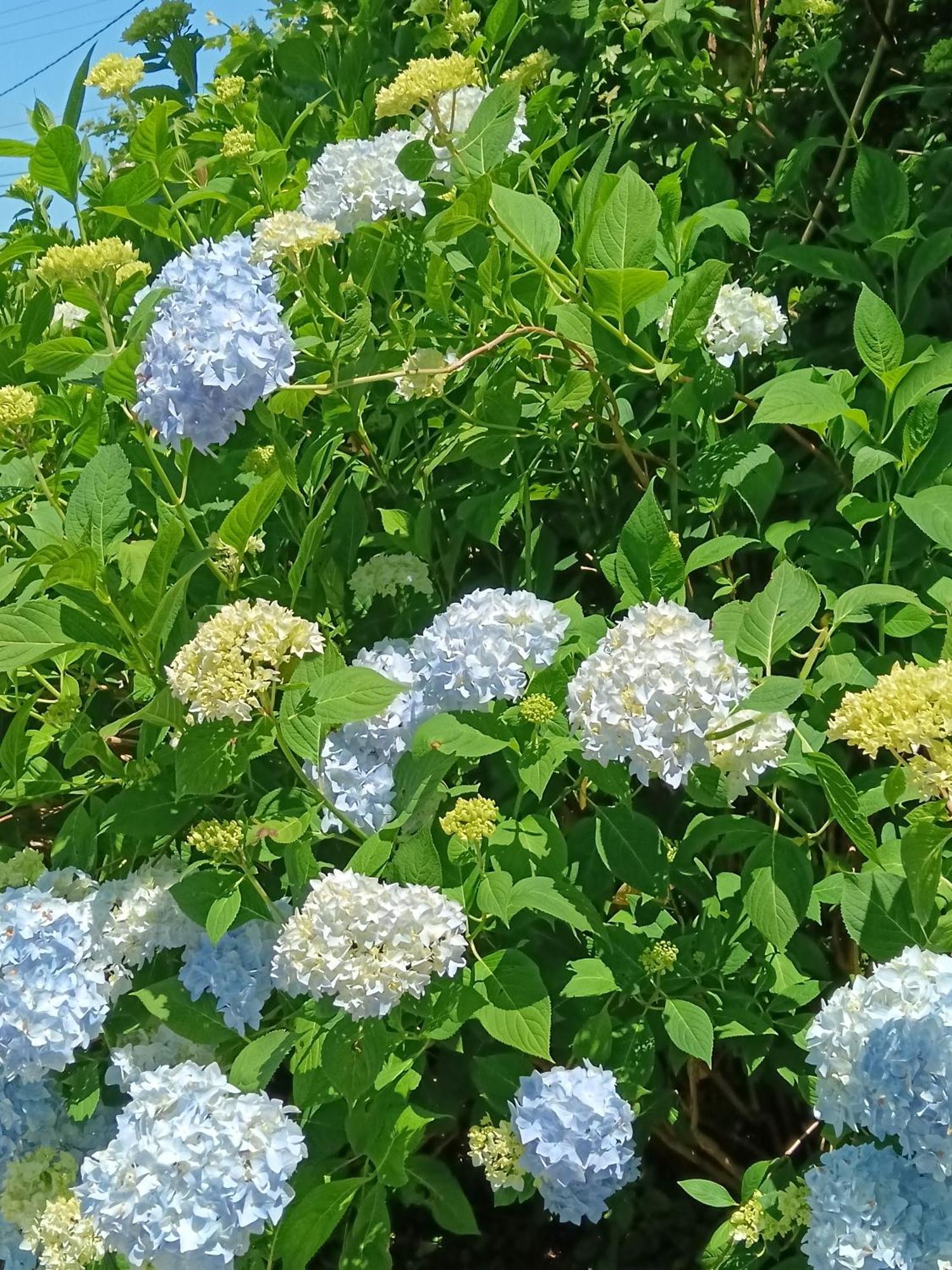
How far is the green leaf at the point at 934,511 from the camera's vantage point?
165 cm

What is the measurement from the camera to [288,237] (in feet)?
6.52

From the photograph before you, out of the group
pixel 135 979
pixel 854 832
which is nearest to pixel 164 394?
pixel 135 979

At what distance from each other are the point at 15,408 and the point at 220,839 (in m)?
0.78

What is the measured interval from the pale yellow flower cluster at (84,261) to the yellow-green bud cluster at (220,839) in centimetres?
91

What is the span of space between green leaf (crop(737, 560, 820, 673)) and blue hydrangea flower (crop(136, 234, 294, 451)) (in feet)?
2.52

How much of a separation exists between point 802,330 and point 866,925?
1.36 meters

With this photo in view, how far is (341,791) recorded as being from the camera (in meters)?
1.75

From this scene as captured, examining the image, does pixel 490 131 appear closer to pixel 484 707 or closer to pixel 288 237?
pixel 288 237

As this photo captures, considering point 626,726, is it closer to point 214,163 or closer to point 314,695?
point 314,695

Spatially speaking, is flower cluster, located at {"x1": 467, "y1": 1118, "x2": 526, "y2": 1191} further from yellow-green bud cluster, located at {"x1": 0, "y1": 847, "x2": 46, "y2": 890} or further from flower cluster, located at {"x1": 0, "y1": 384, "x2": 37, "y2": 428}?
flower cluster, located at {"x1": 0, "y1": 384, "x2": 37, "y2": 428}

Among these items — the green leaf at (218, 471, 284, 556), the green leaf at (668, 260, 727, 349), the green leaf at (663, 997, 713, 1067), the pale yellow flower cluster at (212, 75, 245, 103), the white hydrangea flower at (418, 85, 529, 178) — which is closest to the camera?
the green leaf at (663, 997, 713, 1067)

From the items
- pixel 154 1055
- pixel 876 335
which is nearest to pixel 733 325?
pixel 876 335

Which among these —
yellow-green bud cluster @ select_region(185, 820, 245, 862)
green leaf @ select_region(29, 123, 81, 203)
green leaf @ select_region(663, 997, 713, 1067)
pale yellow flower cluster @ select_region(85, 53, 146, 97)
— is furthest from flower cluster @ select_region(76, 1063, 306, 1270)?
pale yellow flower cluster @ select_region(85, 53, 146, 97)

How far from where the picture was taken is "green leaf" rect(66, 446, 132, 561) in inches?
69.5
